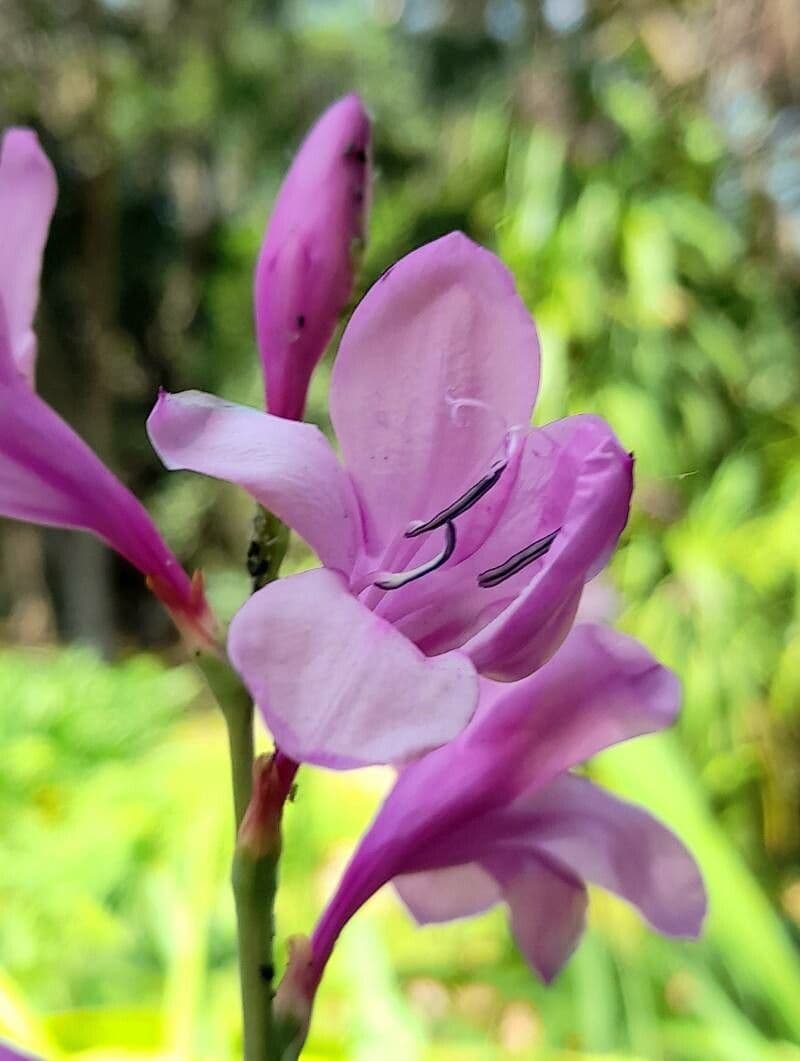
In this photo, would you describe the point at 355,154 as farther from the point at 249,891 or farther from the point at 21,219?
the point at 249,891

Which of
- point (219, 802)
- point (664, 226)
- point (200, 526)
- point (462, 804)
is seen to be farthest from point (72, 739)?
point (200, 526)

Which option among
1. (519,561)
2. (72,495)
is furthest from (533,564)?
(72,495)

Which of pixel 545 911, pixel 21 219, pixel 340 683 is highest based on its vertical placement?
pixel 21 219

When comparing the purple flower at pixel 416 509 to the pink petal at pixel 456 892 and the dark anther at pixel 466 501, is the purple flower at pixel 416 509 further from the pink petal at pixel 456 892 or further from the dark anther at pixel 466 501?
the pink petal at pixel 456 892

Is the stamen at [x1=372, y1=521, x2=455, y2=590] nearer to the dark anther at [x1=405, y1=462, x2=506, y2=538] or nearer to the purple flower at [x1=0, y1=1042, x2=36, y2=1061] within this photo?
the dark anther at [x1=405, y1=462, x2=506, y2=538]

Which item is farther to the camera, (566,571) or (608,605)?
(608,605)

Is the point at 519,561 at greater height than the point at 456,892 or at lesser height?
greater
